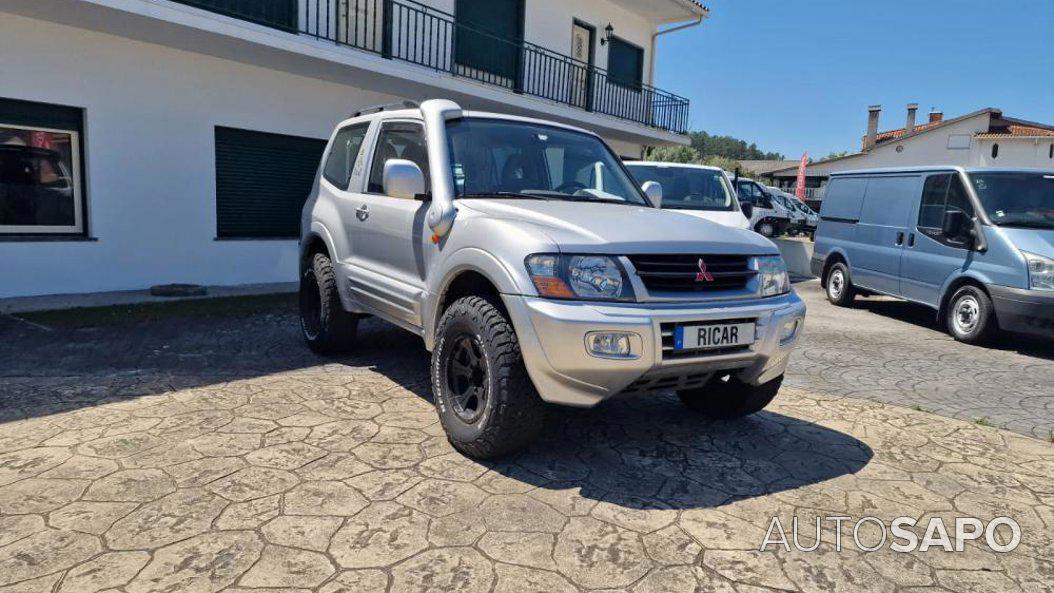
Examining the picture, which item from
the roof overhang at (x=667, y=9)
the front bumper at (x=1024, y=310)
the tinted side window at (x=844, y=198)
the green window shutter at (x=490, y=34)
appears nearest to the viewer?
the front bumper at (x=1024, y=310)

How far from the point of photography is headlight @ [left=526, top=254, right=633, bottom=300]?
3049 millimetres

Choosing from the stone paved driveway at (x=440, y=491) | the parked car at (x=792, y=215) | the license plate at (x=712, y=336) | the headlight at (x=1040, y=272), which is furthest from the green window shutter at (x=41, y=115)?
the parked car at (x=792, y=215)

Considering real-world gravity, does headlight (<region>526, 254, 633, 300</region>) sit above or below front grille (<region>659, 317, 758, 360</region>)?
above

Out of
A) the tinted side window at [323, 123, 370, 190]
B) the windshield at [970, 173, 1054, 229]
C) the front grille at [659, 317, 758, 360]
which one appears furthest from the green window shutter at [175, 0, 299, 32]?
the windshield at [970, 173, 1054, 229]

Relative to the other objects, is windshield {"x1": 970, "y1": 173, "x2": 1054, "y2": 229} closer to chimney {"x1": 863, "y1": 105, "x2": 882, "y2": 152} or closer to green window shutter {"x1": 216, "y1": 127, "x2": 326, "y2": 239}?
green window shutter {"x1": 216, "y1": 127, "x2": 326, "y2": 239}

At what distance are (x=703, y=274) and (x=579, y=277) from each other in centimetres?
67

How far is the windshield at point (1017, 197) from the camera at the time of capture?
706 cm

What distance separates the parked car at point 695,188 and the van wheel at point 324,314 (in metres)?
5.65

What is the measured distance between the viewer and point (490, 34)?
13156 millimetres

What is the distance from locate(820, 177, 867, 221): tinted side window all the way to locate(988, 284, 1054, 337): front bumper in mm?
2771

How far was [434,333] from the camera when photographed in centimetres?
383

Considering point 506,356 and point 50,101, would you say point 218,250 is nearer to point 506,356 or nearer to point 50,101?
point 50,101

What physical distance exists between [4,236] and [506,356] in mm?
7940

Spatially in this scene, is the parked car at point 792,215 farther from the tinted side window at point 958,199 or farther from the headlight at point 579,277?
the headlight at point 579,277
